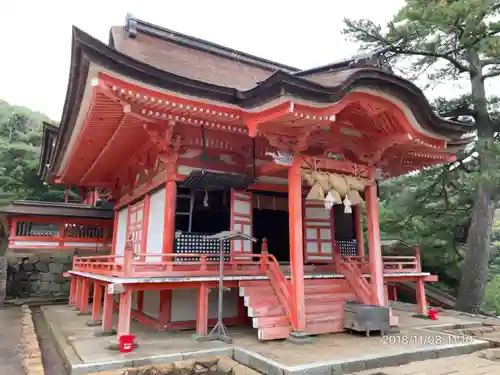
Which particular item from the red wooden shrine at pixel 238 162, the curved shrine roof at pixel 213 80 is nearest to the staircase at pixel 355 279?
the red wooden shrine at pixel 238 162

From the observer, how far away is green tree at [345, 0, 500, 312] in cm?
1058

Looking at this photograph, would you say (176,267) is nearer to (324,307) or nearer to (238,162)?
(238,162)

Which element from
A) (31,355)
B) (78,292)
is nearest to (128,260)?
(31,355)

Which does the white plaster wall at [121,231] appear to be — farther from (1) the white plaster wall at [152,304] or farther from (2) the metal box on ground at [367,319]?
(2) the metal box on ground at [367,319]

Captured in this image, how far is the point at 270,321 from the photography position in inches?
262

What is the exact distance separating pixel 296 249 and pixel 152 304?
397cm

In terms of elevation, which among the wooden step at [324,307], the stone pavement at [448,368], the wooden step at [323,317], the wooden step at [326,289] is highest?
the wooden step at [326,289]

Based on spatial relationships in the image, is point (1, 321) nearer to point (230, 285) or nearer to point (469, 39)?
point (230, 285)

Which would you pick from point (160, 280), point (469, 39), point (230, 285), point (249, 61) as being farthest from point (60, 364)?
point (469, 39)

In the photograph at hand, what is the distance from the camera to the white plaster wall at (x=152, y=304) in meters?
8.41

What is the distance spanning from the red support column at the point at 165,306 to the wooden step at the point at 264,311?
197 cm

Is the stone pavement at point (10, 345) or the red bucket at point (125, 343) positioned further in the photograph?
the stone pavement at point (10, 345)

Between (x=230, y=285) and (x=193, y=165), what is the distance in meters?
2.77

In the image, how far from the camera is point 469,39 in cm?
1159
